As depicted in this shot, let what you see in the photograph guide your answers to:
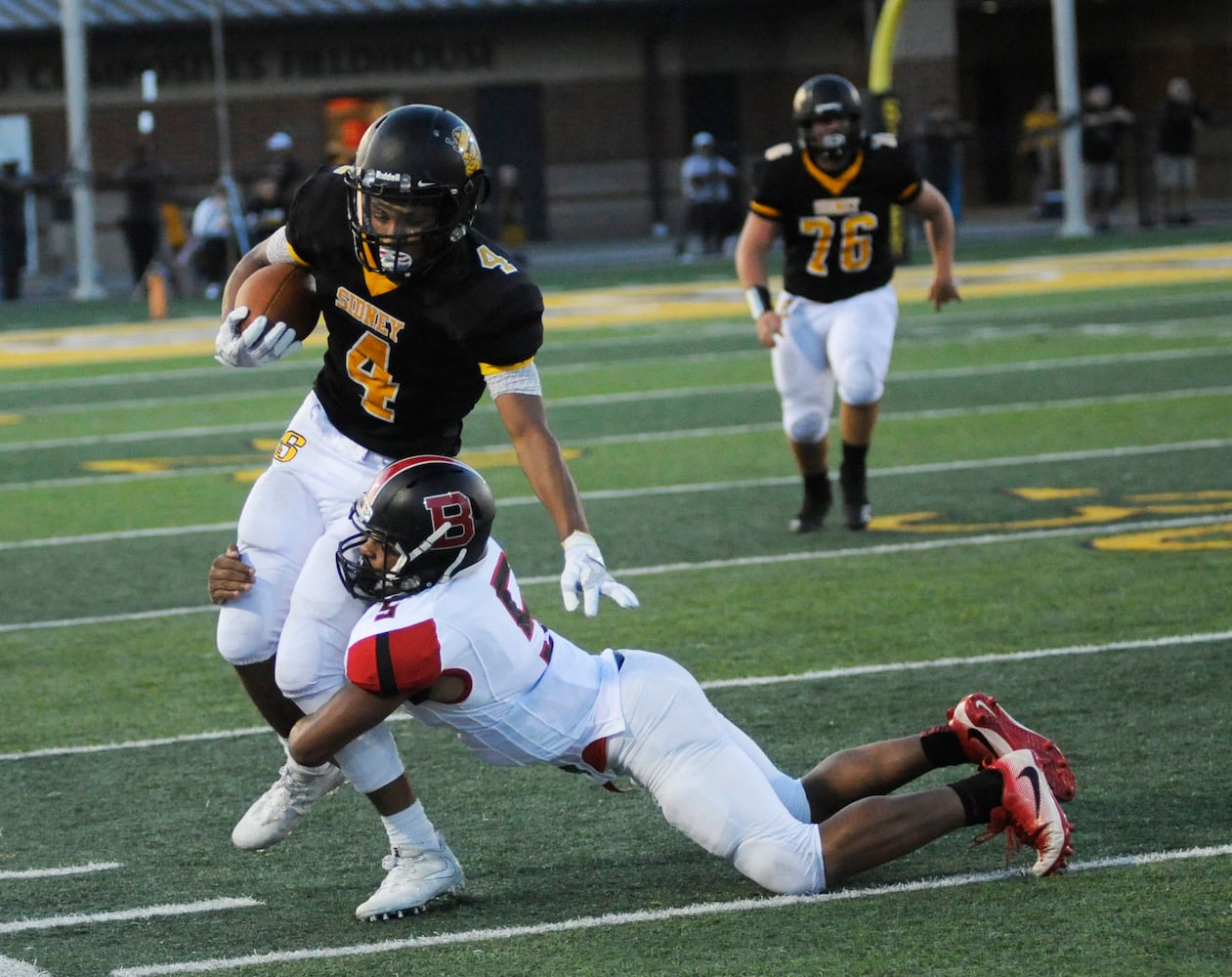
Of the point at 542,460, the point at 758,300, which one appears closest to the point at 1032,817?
the point at 542,460

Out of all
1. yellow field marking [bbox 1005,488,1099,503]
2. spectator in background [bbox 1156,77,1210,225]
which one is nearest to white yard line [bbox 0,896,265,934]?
yellow field marking [bbox 1005,488,1099,503]

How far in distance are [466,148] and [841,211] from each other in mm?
4008

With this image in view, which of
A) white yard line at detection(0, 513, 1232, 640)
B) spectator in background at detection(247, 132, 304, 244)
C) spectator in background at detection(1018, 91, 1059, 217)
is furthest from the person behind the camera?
spectator in background at detection(1018, 91, 1059, 217)

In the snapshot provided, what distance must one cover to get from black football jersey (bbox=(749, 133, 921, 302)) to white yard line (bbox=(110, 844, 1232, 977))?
4190 mm

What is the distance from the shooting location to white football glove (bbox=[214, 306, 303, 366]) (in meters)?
4.27

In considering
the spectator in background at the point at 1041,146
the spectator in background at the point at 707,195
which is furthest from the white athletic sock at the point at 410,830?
the spectator in background at the point at 1041,146

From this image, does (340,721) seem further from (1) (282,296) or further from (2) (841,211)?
(2) (841,211)

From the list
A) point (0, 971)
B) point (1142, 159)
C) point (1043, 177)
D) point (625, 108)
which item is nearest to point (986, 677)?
point (0, 971)

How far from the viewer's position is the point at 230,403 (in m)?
12.8

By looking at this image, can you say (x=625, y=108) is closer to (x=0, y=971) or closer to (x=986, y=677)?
(x=986, y=677)

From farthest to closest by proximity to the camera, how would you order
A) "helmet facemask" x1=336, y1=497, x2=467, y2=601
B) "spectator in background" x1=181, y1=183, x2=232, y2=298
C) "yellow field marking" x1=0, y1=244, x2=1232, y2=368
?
1. "spectator in background" x1=181, y1=183, x2=232, y2=298
2. "yellow field marking" x1=0, y1=244, x2=1232, y2=368
3. "helmet facemask" x1=336, y1=497, x2=467, y2=601

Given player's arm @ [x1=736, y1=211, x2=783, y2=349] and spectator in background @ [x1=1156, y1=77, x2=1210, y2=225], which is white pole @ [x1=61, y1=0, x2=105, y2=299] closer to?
spectator in background @ [x1=1156, y1=77, x2=1210, y2=225]

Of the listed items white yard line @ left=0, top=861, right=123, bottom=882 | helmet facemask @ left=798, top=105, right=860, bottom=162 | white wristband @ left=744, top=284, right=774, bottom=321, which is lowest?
white yard line @ left=0, top=861, right=123, bottom=882

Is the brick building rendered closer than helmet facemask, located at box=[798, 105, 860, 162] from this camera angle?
No
